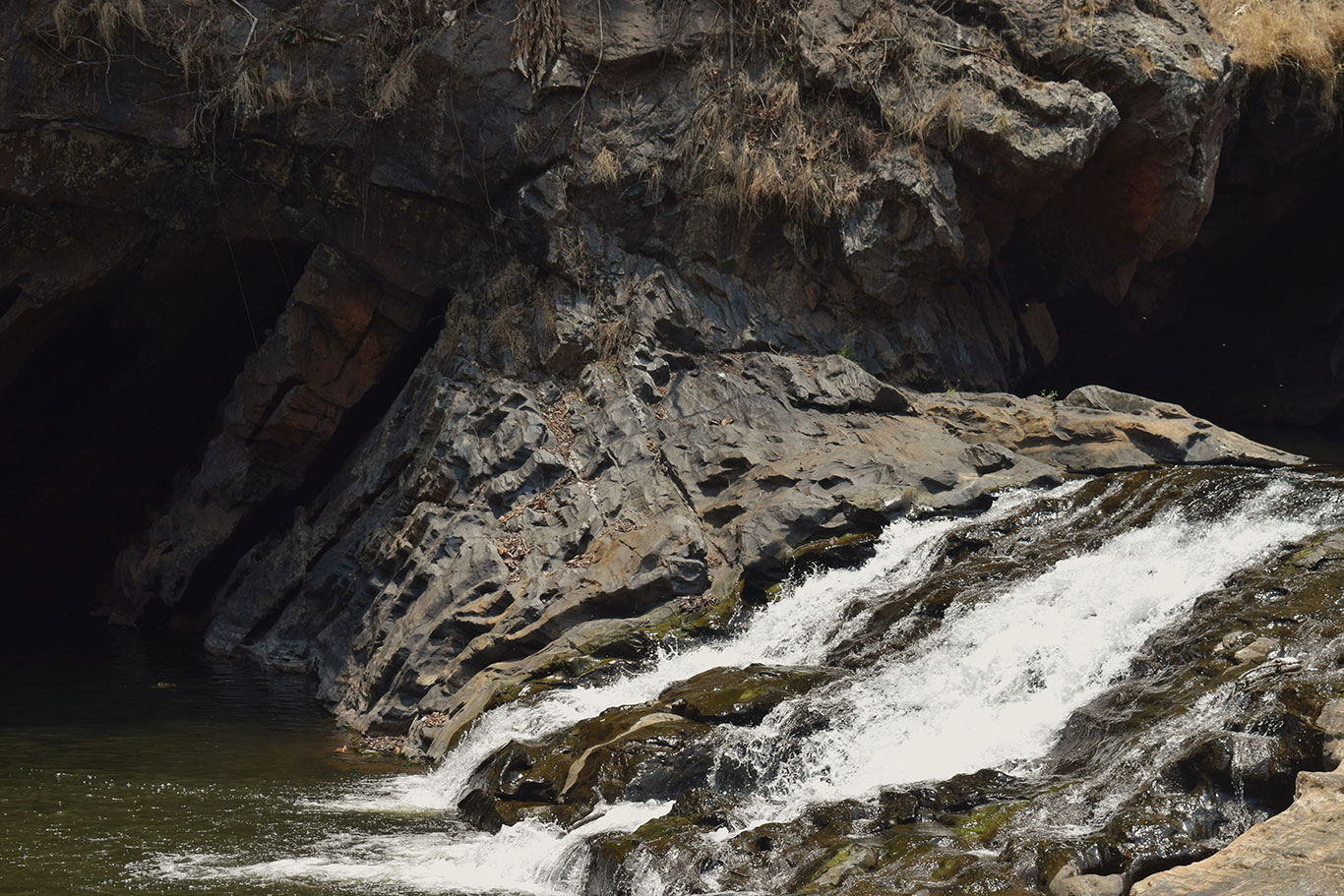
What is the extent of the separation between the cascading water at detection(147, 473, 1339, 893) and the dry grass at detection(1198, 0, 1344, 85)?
25.3 ft

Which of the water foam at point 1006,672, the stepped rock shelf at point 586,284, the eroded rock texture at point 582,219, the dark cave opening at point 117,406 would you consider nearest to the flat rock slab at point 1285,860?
the water foam at point 1006,672

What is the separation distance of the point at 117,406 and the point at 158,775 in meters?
11.2

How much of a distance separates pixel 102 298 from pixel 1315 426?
20.3 metres

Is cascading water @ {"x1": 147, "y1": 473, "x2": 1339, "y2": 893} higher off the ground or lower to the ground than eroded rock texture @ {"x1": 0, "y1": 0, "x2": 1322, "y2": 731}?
lower

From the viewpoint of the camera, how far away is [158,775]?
10.3 meters

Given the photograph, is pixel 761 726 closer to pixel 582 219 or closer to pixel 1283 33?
pixel 582 219

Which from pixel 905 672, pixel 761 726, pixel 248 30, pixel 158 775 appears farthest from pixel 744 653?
pixel 248 30

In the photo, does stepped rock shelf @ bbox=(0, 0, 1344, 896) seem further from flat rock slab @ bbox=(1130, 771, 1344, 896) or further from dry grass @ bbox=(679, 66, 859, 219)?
flat rock slab @ bbox=(1130, 771, 1344, 896)

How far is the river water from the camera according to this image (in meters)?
8.09

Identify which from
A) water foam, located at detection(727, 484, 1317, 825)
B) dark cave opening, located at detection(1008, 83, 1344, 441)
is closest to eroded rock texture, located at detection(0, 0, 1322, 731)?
dark cave opening, located at detection(1008, 83, 1344, 441)

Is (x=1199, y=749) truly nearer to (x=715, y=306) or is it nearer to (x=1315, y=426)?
(x=715, y=306)

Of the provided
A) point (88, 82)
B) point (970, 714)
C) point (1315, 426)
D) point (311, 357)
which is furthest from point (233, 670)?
point (1315, 426)

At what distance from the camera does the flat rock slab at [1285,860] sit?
5.29m

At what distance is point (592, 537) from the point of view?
13.3m
